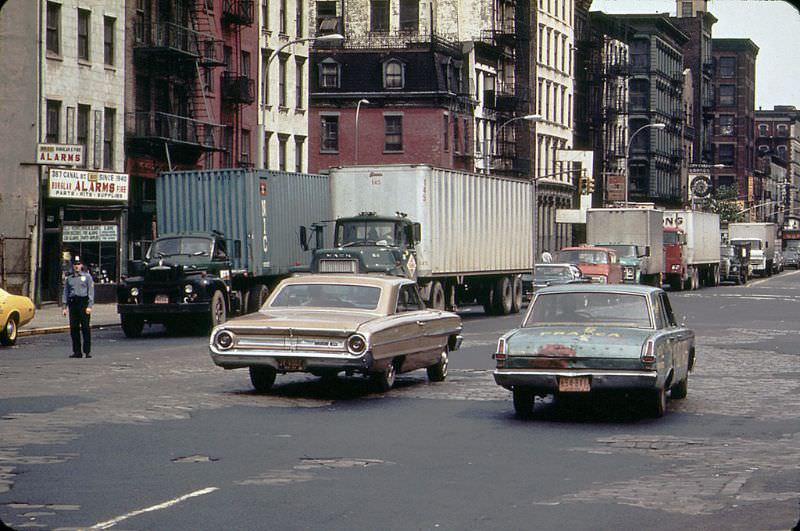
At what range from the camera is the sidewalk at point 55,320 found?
36.6 meters

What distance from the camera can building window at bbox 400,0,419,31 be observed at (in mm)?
87562

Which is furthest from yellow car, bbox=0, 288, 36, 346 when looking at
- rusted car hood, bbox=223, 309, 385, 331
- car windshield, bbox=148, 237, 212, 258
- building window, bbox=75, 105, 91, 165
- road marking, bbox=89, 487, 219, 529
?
road marking, bbox=89, 487, 219, 529

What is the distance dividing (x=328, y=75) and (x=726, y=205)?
6934 centimetres

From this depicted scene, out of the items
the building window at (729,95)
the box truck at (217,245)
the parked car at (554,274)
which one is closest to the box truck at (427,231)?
the box truck at (217,245)

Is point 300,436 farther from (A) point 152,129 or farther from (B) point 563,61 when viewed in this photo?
Answer: (B) point 563,61

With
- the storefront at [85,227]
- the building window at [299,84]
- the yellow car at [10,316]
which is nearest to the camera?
the yellow car at [10,316]

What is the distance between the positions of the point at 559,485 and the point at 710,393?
9030mm

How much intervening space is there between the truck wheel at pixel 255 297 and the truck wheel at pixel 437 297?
4187 mm

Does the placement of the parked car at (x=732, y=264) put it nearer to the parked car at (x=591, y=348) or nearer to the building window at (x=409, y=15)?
the building window at (x=409, y=15)

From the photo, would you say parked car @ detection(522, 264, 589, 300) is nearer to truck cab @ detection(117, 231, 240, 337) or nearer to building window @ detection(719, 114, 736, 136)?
truck cab @ detection(117, 231, 240, 337)

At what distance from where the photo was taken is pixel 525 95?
91.3m

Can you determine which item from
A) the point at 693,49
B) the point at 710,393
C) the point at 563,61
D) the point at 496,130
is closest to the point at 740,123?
the point at 693,49

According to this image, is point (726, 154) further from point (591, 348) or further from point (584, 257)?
point (591, 348)

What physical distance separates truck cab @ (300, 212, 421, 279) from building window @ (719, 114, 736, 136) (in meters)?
158
